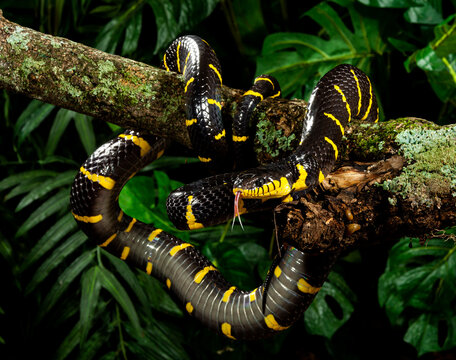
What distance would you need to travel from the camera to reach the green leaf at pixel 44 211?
2.67 metres

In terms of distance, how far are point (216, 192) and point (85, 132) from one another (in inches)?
63.4

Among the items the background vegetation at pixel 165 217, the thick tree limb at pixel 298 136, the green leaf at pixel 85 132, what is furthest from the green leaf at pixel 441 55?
the green leaf at pixel 85 132

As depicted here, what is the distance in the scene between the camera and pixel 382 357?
4.00 m

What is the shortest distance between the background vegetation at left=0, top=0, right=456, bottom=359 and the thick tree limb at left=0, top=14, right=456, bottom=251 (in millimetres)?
694

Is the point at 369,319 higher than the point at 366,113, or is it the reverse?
the point at 366,113

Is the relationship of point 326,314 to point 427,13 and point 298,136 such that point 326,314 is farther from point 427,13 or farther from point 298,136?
point 427,13

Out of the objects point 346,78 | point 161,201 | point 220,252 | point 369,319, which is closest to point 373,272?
point 369,319

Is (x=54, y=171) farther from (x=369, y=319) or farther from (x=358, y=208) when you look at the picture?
(x=369, y=319)

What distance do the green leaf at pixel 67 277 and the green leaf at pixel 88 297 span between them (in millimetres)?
62

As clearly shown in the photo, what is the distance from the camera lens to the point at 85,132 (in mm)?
2846

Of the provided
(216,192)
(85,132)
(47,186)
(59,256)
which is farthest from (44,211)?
(216,192)

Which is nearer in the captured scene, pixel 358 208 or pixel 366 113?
pixel 358 208

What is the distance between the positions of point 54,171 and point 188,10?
1489mm

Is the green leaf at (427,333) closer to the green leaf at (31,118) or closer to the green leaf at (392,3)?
the green leaf at (392,3)
